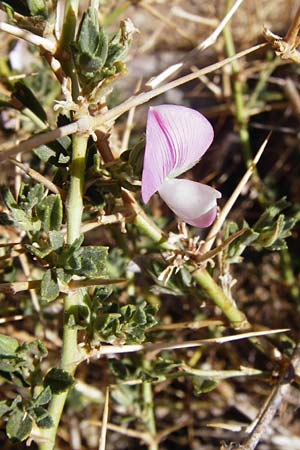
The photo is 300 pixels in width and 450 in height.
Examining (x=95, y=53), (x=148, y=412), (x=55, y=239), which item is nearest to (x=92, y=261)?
(x=55, y=239)

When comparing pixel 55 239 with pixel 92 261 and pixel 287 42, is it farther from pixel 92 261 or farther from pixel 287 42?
pixel 287 42

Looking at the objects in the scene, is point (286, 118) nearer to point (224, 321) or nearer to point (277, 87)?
point (277, 87)

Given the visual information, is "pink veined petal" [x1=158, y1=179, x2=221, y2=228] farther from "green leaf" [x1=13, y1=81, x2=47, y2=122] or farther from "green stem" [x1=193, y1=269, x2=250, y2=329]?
"green leaf" [x1=13, y1=81, x2=47, y2=122]

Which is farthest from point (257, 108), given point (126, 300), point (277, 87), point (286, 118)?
point (126, 300)

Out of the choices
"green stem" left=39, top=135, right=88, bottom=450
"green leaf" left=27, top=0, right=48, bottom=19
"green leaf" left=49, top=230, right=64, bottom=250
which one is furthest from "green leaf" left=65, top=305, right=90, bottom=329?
"green leaf" left=27, top=0, right=48, bottom=19

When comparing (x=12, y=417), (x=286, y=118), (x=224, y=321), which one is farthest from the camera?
(x=286, y=118)

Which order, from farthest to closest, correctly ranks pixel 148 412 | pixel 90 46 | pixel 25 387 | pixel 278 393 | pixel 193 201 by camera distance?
pixel 148 412 < pixel 278 393 < pixel 25 387 < pixel 193 201 < pixel 90 46

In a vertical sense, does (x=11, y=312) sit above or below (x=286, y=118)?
below
